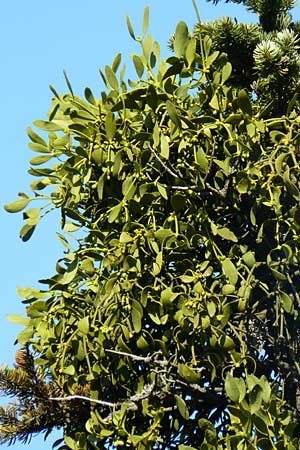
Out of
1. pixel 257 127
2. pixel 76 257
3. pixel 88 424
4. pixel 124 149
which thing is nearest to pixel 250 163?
pixel 257 127

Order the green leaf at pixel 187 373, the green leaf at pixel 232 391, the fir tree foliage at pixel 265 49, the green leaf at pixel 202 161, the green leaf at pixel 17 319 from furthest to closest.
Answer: the fir tree foliage at pixel 265 49, the green leaf at pixel 17 319, the green leaf at pixel 202 161, the green leaf at pixel 187 373, the green leaf at pixel 232 391

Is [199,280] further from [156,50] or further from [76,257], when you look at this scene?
[156,50]

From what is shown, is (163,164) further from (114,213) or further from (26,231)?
(26,231)

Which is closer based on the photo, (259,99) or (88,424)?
(88,424)

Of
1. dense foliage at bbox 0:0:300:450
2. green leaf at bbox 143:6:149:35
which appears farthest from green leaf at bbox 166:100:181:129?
green leaf at bbox 143:6:149:35

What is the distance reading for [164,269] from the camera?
213 centimetres

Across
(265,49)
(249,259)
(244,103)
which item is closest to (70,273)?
(249,259)

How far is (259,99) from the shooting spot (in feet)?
8.55

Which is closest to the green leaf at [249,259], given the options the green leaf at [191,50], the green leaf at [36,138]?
the green leaf at [191,50]

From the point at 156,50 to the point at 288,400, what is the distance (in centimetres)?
73

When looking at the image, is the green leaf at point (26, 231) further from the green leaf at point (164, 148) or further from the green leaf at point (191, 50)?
the green leaf at point (191, 50)

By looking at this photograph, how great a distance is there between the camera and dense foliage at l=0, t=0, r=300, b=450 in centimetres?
206

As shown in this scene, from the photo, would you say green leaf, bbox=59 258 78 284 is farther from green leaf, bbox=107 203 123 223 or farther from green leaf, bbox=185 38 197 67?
green leaf, bbox=185 38 197 67

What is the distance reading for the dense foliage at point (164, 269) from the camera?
6.77 ft
